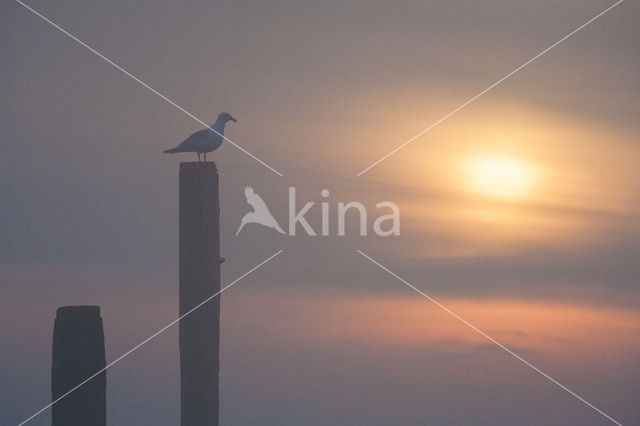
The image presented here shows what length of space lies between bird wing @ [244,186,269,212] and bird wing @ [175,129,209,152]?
49.4 inches

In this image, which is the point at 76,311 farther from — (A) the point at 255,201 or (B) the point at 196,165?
(A) the point at 255,201

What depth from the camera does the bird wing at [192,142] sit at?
815 cm

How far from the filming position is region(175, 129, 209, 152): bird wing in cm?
815

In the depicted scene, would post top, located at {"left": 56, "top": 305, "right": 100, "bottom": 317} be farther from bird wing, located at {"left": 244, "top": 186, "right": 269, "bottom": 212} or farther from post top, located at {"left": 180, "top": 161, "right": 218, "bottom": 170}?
bird wing, located at {"left": 244, "top": 186, "right": 269, "bottom": 212}

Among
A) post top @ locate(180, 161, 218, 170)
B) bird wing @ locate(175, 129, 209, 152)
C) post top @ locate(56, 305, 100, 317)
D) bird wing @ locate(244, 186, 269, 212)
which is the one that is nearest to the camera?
post top @ locate(180, 161, 218, 170)

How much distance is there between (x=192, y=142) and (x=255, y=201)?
163 cm

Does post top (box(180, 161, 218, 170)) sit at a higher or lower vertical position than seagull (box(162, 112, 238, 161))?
lower

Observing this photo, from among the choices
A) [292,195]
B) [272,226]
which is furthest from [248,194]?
[292,195]

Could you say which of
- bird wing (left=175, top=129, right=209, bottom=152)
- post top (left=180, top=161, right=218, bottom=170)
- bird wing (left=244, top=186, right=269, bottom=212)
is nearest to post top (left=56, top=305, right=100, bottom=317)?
post top (left=180, top=161, right=218, bottom=170)

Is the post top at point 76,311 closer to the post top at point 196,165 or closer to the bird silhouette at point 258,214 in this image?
the post top at point 196,165

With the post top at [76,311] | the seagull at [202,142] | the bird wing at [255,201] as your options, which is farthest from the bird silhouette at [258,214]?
the post top at [76,311]

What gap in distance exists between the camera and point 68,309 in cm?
685

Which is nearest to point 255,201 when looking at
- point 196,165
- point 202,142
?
point 202,142

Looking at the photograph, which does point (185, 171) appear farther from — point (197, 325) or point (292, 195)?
point (292, 195)
